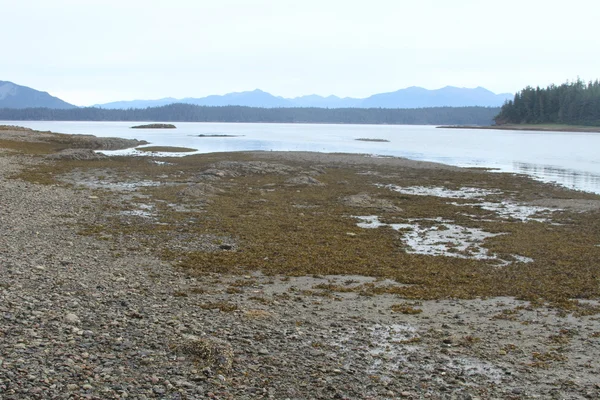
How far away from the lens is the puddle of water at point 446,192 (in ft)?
96.7

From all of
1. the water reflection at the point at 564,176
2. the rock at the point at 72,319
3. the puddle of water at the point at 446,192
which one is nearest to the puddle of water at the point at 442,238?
the puddle of water at the point at 446,192

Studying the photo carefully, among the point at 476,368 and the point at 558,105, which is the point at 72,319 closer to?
the point at 476,368

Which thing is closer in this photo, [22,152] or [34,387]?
[34,387]

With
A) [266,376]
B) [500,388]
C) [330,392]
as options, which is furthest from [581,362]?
[266,376]

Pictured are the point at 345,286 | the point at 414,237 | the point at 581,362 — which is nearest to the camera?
the point at 581,362

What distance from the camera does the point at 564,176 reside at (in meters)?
41.6

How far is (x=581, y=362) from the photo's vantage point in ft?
27.5

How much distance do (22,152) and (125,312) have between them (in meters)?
43.5

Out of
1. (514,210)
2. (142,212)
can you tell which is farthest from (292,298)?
(514,210)

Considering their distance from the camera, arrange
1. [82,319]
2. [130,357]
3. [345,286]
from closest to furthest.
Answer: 1. [130,357]
2. [82,319]
3. [345,286]

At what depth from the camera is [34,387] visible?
659 cm

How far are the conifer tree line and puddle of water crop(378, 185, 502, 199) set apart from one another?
143 metres

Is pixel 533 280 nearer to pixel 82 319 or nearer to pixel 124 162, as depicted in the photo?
pixel 82 319

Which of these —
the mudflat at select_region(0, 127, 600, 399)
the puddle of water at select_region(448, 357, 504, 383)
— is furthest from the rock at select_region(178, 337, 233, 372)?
the puddle of water at select_region(448, 357, 504, 383)
